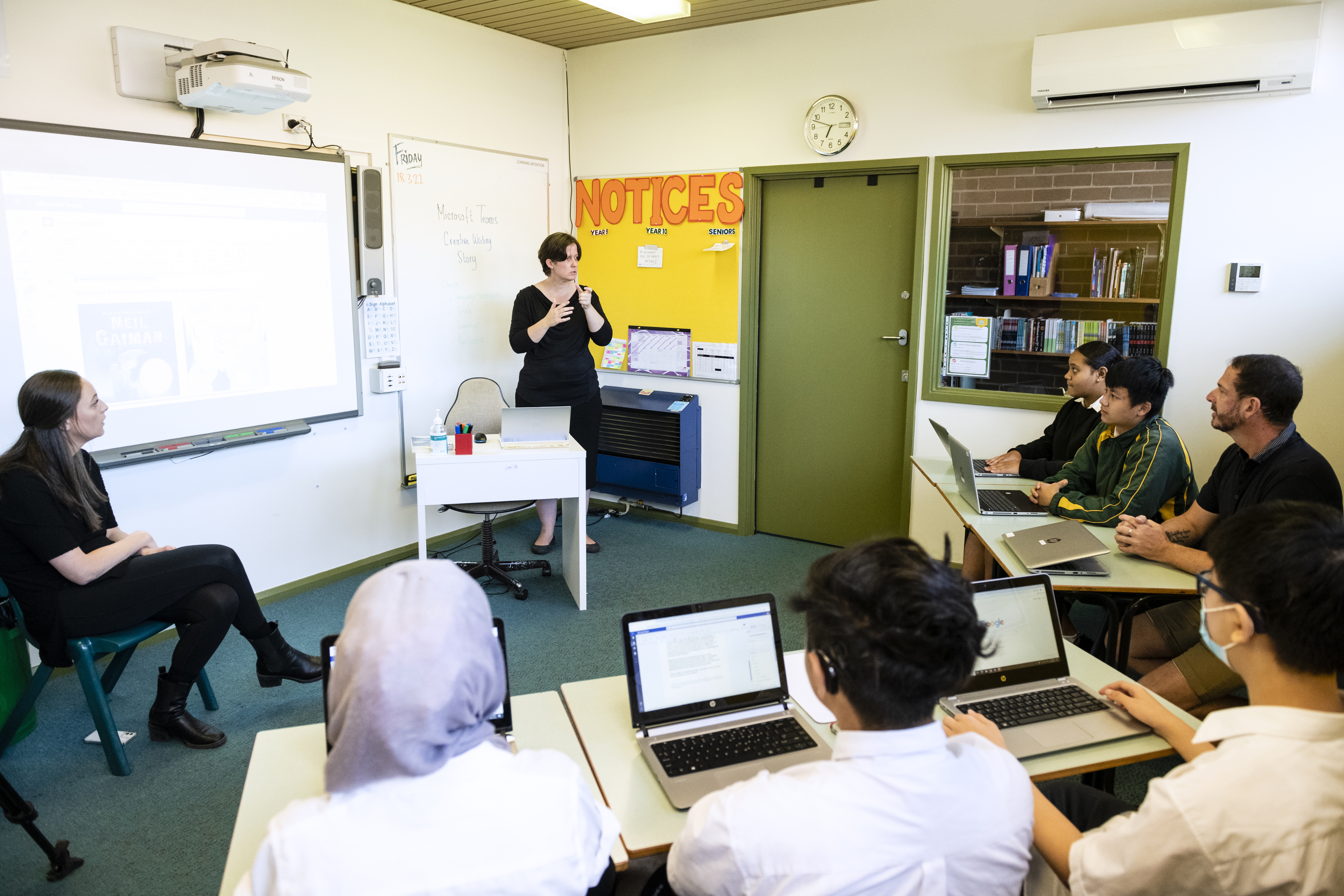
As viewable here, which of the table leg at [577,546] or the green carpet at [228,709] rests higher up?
the table leg at [577,546]

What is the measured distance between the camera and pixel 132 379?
10.9ft

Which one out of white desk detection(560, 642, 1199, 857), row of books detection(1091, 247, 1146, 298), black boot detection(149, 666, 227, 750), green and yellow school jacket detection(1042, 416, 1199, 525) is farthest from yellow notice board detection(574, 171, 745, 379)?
white desk detection(560, 642, 1199, 857)

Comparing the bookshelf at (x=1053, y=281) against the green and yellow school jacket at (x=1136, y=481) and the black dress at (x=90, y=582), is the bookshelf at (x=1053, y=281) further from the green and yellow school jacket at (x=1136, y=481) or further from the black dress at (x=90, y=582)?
the black dress at (x=90, y=582)

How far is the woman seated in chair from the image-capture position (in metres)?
2.54

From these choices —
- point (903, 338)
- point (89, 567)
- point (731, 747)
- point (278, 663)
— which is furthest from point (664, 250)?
point (731, 747)

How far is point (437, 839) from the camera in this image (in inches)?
43.3

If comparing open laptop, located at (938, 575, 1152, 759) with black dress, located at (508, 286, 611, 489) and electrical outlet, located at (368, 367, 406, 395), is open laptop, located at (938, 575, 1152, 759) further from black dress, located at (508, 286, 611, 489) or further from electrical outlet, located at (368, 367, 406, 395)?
electrical outlet, located at (368, 367, 406, 395)

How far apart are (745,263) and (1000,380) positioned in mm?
1475

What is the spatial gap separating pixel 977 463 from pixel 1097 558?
1293mm

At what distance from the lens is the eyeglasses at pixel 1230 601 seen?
1.28 m

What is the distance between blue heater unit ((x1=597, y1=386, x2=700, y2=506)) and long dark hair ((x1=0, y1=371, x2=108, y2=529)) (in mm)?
2805

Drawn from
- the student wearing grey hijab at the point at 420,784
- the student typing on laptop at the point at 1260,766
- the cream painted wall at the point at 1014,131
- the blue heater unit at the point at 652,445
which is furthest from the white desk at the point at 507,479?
the student typing on laptop at the point at 1260,766

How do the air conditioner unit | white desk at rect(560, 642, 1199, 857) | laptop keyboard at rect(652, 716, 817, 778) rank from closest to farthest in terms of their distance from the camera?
white desk at rect(560, 642, 1199, 857) < laptop keyboard at rect(652, 716, 817, 778) < the air conditioner unit

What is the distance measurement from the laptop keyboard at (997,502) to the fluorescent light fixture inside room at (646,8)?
2279mm
